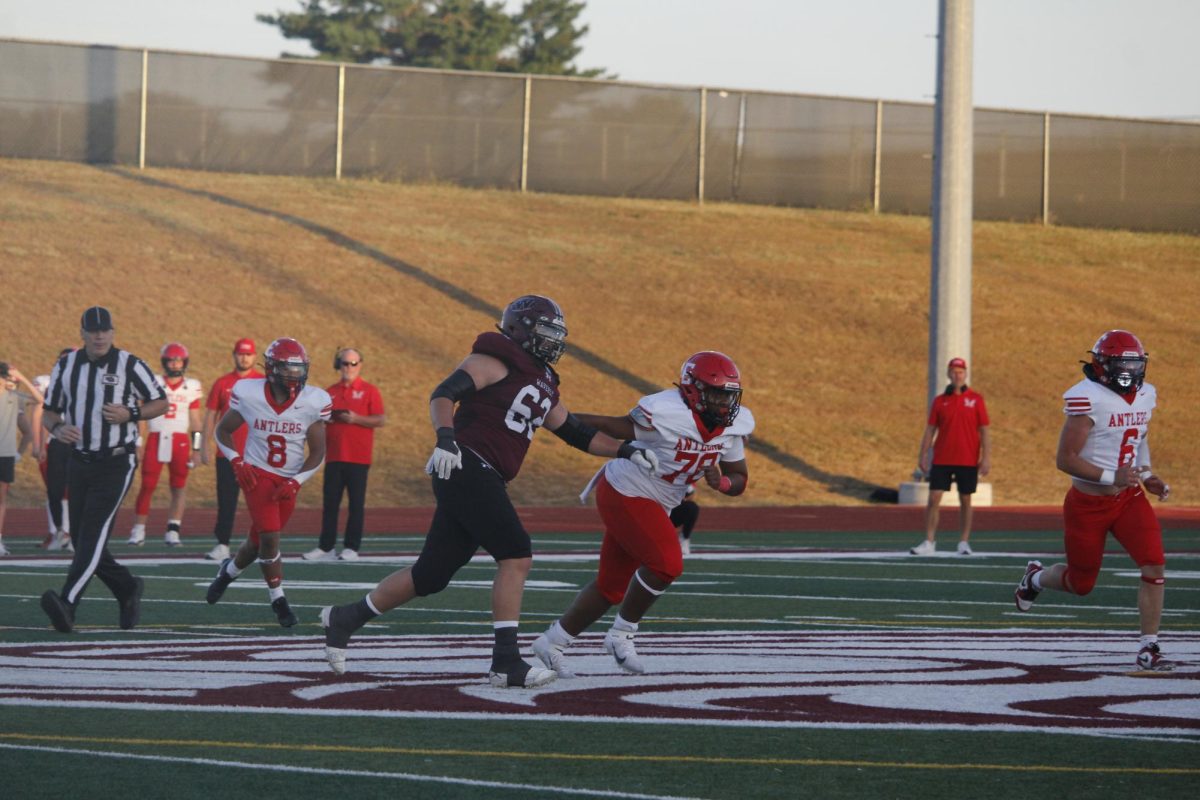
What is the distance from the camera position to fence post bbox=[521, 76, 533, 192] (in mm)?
41281

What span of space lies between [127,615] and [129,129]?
31.0 meters

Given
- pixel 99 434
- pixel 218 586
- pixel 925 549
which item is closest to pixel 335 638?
pixel 99 434

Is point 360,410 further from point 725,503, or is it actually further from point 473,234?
point 473,234

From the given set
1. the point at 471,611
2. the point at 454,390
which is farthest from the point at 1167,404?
the point at 454,390

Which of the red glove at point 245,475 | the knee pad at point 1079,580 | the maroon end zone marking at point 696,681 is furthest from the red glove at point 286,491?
the knee pad at point 1079,580

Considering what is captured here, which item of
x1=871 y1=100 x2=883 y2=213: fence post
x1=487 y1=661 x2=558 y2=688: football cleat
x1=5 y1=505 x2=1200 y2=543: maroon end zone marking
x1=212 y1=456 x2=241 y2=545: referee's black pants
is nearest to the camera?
x1=487 y1=661 x2=558 y2=688: football cleat

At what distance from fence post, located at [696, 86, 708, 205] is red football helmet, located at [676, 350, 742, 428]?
34267mm

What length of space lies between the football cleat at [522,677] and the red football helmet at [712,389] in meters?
1.41

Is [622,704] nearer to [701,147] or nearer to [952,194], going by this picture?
[952,194]

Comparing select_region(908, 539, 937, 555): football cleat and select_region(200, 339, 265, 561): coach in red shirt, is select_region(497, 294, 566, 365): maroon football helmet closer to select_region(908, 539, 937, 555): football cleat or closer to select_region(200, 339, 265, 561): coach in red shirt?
select_region(200, 339, 265, 561): coach in red shirt

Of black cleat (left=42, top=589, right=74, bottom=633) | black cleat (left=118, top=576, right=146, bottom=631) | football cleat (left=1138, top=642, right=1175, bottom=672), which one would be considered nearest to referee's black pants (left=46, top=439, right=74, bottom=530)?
black cleat (left=118, top=576, right=146, bottom=631)

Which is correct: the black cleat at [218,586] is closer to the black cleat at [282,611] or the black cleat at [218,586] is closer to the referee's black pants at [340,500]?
the black cleat at [282,611]

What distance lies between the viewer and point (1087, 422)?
9.43m

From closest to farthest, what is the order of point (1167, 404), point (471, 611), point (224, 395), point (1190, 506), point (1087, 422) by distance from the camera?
point (1087, 422), point (471, 611), point (224, 395), point (1190, 506), point (1167, 404)
